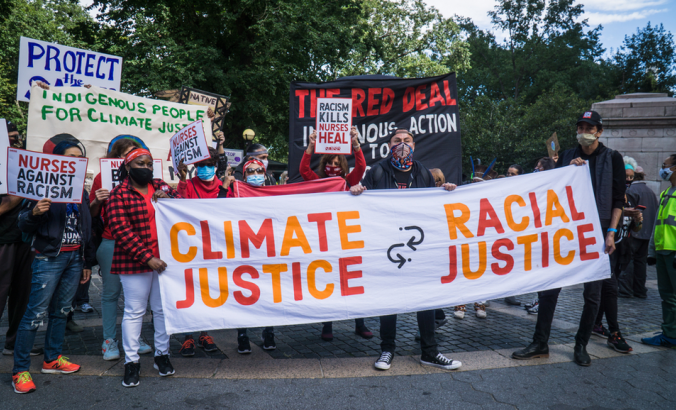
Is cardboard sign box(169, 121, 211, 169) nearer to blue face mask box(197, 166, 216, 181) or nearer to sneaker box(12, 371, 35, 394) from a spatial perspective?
blue face mask box(197, 166, 216, 181)

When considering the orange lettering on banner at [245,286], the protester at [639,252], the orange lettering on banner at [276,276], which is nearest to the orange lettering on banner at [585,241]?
the orange lettering on banner at [276,276]

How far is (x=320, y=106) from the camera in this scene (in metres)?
5.12

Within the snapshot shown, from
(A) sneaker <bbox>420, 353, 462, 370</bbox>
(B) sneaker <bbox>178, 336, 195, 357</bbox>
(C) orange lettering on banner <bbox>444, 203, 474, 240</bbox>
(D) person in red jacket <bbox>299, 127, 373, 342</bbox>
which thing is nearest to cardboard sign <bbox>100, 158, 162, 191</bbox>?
(B) sneaker <bbox>178, 336, 195, 357</bbox>

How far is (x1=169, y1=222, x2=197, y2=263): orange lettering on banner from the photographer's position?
13.0ft

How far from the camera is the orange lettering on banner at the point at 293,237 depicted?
165 inches

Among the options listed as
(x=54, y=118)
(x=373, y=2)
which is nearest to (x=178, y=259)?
(x=54, y=118)

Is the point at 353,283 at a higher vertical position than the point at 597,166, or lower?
lower

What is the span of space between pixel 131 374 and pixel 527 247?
3.65m

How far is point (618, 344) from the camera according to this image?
462 cm

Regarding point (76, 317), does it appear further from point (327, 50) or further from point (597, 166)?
point (327, 50)

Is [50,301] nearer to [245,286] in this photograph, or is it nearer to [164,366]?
[164,366]

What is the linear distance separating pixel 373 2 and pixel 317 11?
10073 mm

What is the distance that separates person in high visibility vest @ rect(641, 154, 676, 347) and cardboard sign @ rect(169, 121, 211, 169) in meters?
4.75

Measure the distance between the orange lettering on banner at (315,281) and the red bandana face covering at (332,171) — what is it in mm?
1353
